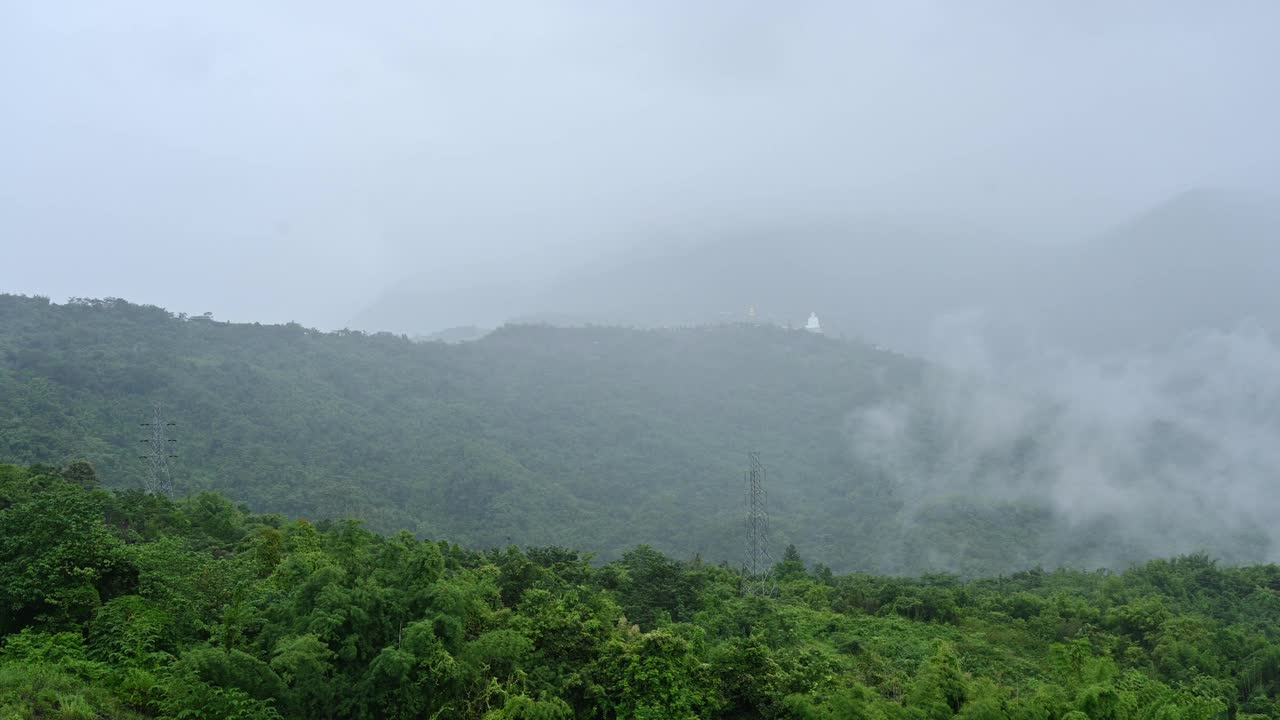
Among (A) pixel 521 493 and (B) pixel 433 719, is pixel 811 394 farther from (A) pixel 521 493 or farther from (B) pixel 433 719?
(B) pixel 433 719

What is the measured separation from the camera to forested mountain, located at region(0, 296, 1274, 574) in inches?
2616

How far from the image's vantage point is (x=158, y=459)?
46375mm

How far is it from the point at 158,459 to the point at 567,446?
5736cm

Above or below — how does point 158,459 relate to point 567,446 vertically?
below

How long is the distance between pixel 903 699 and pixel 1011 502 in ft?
260

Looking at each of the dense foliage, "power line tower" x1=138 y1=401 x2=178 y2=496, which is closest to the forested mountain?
"power line tower" x1=138 y1=401 x2=178 y2=496

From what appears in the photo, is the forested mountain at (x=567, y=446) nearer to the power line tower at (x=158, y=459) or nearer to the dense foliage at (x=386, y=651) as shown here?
the power line tower at (x=158, y=459)

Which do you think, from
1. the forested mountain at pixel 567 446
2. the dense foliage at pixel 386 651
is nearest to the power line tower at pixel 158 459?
the forested mountain at pixel 567 446

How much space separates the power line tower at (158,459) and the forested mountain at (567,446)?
161 cm

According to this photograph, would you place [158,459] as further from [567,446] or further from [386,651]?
[567,446]

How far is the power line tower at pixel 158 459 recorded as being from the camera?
4184cm

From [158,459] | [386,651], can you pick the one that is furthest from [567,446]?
[386,651]

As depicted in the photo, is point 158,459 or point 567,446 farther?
point 567,446

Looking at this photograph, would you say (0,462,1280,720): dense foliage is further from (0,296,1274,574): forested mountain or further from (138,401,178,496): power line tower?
(0,296,1274,574): forested mountain
